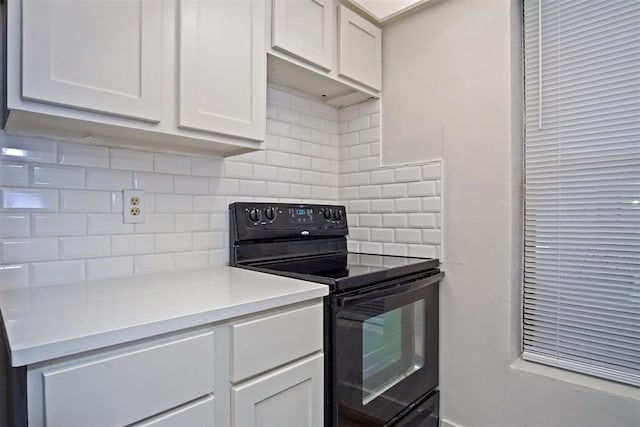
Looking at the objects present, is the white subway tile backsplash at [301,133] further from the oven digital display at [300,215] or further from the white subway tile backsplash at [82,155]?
the white subway tile backsplash at [82,155]

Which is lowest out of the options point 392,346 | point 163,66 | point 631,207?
point 392,346

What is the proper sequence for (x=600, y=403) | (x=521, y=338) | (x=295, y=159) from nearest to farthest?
(x=600, y=403)
(x=521, y=338)
(x=295, y=159)

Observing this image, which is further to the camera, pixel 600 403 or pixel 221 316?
pixel 600 403

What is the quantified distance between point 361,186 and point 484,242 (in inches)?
30.1

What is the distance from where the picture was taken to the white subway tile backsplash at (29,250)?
115cm

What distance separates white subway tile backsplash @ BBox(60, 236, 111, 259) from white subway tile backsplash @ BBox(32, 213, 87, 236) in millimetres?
25

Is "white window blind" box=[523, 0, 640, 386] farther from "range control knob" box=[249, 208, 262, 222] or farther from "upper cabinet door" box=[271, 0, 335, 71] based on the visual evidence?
"range control knob" box=[249, 208, 262, 222]

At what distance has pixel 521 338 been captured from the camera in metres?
1.62

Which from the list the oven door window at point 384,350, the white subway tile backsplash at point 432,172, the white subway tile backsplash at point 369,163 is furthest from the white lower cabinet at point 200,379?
the white subway tile backsplash at point 369,163

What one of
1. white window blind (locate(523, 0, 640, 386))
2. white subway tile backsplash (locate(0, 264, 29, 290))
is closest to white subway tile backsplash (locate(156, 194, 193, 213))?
white subway tile backsplash (locate(0, 264, 29, 290))

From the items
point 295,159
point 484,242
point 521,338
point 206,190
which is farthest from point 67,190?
point 521,338

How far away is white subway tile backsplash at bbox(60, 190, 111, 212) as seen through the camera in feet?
4.12

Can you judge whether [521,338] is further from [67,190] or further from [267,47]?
[67,190]

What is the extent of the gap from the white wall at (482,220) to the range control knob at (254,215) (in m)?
0.93
